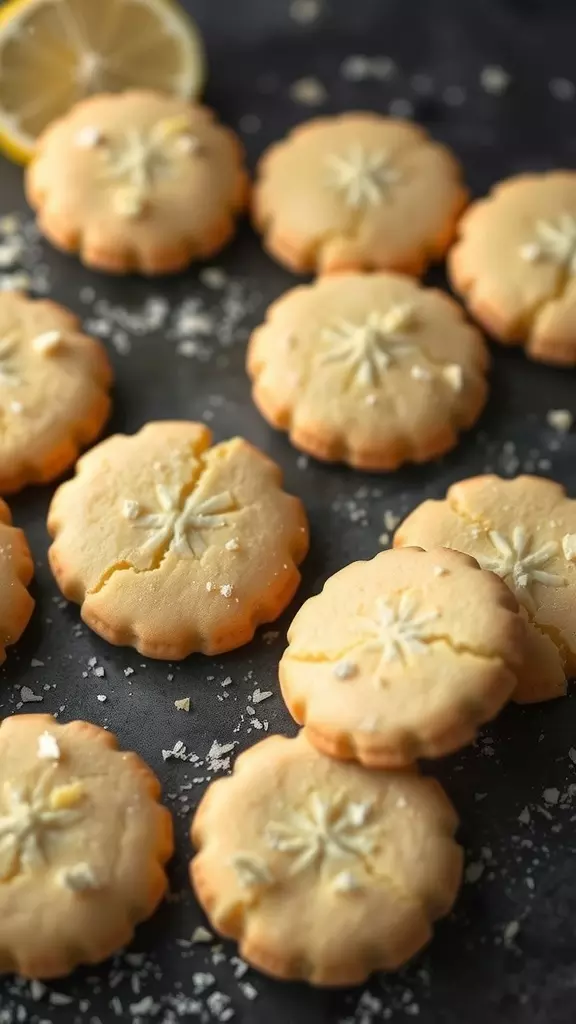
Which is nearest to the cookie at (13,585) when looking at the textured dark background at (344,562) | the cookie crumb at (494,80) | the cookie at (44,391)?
the textured dark background at (344,562)

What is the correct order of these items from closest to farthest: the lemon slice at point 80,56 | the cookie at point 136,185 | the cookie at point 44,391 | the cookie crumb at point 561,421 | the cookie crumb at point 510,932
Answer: the cookie crumb at point 510,932 → the cookie at point 44,391 → the cookie crumb at point 561,421 → the cookie at point 136,185 → the lemon slice at point 80,56

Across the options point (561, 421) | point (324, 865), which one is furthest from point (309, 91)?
point (324, 865)

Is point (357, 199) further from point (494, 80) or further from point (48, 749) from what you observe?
point (48, 749)

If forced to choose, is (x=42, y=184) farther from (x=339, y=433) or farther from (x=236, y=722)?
(x=236, y=722)

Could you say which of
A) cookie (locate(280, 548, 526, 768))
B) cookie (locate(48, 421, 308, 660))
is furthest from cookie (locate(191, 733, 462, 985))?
cookie (locate(48, 421, 308, 660))

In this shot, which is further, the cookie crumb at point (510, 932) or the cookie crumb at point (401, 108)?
the cookie crumb at point (401, 108)

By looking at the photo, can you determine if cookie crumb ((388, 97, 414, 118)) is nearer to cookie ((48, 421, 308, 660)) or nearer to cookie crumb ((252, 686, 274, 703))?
cookie ((48, 421, 308, 660))

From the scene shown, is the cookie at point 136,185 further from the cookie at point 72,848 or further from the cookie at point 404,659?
the cookie at point 72,848
